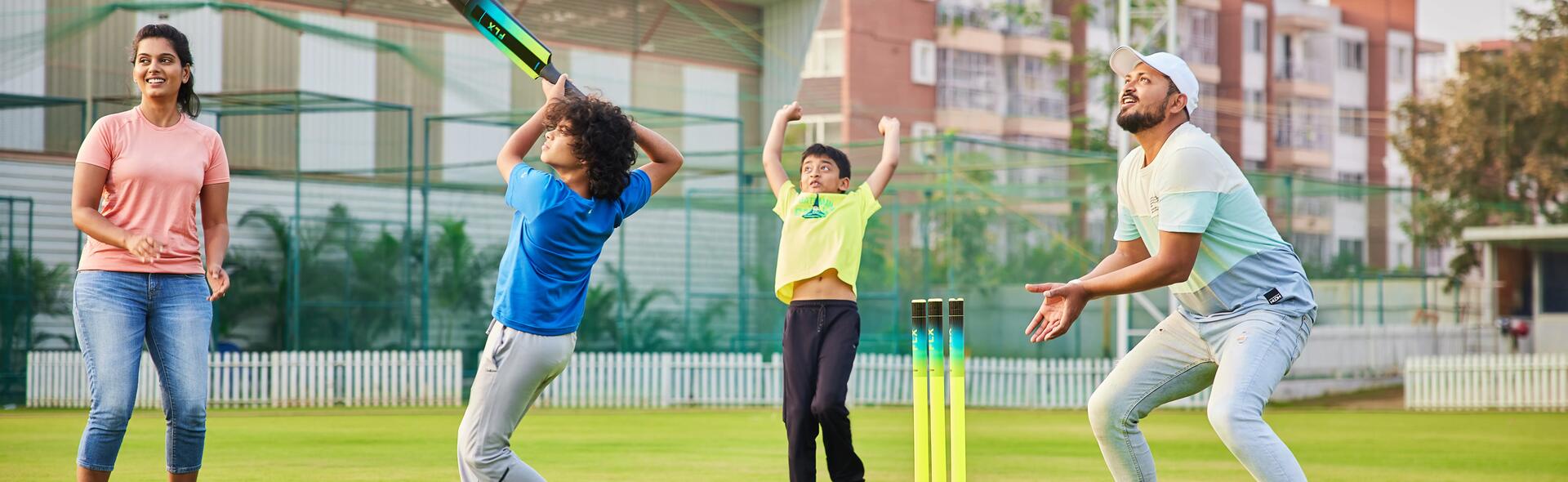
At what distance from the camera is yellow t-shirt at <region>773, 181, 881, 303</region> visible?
25.5 ft

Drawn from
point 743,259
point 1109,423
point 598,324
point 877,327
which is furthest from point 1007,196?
point 1109,423

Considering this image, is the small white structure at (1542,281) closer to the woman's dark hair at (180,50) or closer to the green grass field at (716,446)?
the green grass field at (716,446)

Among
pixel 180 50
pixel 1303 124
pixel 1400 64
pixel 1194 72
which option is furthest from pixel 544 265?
pixel 1400 64

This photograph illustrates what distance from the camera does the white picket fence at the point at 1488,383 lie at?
22.9 meters

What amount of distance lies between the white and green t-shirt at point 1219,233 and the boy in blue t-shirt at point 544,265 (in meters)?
1.89

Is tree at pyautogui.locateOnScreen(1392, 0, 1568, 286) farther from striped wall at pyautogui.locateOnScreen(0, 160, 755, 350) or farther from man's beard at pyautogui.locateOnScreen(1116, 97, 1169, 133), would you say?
man's beard at pyautogui.locateOnScreen(1116, 97, 1169, 133)

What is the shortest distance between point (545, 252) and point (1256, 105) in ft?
177

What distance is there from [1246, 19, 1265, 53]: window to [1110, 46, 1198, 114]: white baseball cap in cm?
5245

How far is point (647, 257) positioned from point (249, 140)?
20.0ft

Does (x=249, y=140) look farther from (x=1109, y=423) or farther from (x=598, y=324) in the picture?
(x=1109, y=423)

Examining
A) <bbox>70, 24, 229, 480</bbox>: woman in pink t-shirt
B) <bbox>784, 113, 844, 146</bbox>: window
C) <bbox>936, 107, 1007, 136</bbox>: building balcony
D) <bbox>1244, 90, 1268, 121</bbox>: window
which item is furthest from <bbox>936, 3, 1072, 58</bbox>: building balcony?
<bbox>70, 24, 229, 480</bbox>: woman in pink t-shirt

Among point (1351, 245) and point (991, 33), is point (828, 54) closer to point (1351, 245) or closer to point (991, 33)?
point (991, 33)

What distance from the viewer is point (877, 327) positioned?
77.3 feet

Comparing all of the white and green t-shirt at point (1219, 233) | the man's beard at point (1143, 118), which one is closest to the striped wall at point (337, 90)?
the man's beard at point (1143, 118)
